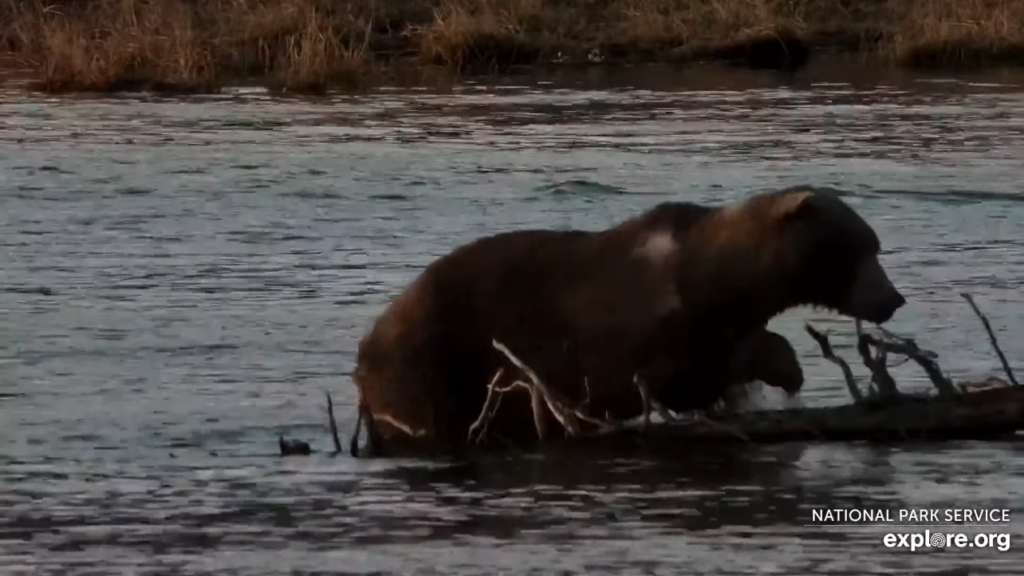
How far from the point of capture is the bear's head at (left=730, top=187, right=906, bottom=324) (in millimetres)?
7793

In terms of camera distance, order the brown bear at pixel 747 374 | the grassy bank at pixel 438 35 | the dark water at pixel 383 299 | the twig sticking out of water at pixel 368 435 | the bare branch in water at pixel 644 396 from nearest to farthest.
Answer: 1. the dark water at pixel 383 299
2. the bare branch in water at pixel 644 396
3. the brown bear at pixel 747 374
4. the twig sticking out of water at pixel 368 435
5. the grassy bank at pixel 438 35

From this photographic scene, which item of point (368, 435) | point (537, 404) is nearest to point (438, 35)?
point (368, 435)

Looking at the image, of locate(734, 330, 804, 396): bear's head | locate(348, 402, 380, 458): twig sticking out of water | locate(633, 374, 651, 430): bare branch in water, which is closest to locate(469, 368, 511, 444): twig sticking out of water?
locate(348, 402, 380, 458): twig sticking out of water

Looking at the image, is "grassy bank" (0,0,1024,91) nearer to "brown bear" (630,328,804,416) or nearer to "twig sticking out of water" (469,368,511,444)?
"twig sticking out of water" (469,368,511,444)

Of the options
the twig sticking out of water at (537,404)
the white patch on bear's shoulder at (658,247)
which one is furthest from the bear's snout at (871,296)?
the twig sticking out of water at (537,404)

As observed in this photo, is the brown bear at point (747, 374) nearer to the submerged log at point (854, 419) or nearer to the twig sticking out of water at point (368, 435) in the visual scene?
the submerged log at point (854, 419)

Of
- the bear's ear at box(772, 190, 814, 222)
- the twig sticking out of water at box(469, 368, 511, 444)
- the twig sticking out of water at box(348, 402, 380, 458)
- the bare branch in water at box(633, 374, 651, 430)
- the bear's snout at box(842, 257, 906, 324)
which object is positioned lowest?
the twig sticking out of water at box(348, 402, 380, 458)

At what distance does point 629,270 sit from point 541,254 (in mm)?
358

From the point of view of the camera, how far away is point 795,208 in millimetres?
7785

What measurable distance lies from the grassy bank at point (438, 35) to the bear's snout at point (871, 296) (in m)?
15.0

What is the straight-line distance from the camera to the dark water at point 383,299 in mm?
6723

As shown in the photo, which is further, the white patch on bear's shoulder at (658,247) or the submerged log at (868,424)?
the white patch on bear's shoulder at (658,247)

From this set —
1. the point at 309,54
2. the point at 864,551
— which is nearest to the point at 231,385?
the point at 864,551

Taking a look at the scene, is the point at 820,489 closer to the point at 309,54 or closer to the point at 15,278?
the point at 15,278
